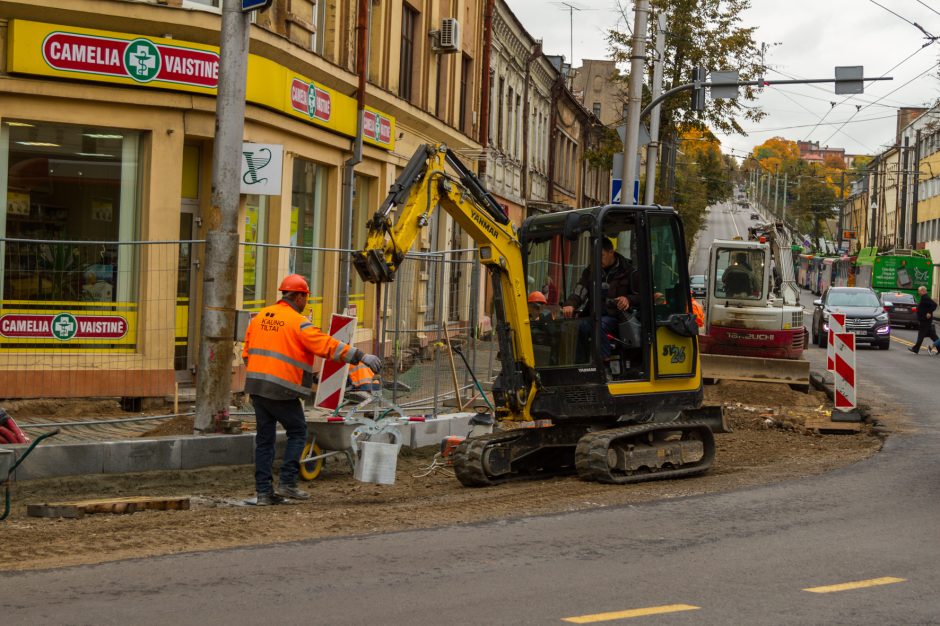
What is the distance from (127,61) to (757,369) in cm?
1123

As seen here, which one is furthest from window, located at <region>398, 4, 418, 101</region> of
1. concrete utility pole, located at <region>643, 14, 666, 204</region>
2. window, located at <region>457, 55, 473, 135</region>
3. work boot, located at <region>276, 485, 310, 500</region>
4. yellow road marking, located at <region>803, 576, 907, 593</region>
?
yellow road marking, located at <region>803, 576, 907, 593</region>

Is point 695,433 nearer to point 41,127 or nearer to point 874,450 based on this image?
point 874,450

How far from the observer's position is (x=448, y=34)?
2472cm

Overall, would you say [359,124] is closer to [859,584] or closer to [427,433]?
[427,433]

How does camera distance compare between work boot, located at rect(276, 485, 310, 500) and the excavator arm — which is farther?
the excavator arm

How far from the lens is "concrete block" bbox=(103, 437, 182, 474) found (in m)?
10.6

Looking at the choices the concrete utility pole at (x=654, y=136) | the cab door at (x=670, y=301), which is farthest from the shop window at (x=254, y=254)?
the concrete utility pole at (x=654, y=136)

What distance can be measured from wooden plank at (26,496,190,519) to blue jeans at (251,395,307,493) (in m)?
0.67

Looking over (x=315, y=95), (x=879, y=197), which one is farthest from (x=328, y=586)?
(x=879, y=197)

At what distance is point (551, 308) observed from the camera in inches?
447

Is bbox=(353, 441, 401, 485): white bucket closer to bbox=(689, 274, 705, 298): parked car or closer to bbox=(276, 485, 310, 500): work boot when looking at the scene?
bbox=(276, 485, 310, 500): work boot

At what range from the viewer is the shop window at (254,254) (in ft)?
48.8

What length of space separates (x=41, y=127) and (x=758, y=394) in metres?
11.5

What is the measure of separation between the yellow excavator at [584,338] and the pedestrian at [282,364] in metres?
1.61
